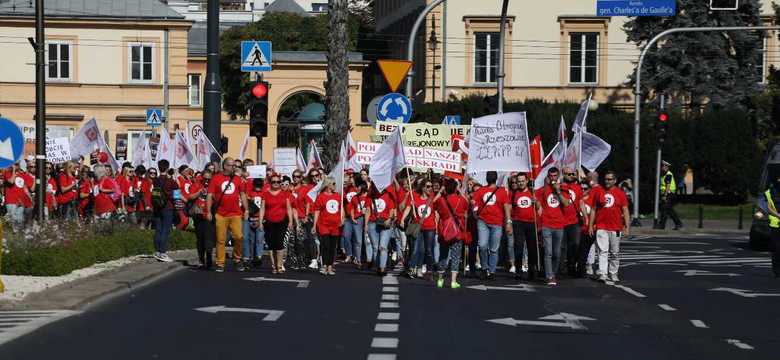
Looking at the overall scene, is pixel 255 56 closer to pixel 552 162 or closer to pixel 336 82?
pixel 552 162

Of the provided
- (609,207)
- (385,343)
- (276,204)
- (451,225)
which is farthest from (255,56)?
(385,343)

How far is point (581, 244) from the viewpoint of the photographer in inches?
922

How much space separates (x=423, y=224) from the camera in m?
22.1

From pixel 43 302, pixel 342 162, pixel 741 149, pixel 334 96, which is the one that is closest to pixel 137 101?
pixel 741 149

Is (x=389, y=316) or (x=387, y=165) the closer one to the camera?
(x=389, y=316)

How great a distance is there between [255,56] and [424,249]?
6747 millimetres

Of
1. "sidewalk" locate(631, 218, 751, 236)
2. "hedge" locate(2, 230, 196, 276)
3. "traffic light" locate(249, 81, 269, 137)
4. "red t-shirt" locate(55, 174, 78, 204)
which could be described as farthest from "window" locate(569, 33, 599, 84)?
"traffic light" locate(249, 81, 269, 137)

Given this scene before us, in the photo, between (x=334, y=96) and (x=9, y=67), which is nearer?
(x=334, y=96)

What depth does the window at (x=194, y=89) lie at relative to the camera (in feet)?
299

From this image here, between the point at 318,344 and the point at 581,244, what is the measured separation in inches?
428

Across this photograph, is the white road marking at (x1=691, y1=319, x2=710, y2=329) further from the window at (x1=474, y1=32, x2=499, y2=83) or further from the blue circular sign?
the window at (x1=474, y1=32, x2=499, y2=83)

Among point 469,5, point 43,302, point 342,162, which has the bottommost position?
point 43,302

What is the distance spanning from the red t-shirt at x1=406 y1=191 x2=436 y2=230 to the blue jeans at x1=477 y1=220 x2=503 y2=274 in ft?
3.16

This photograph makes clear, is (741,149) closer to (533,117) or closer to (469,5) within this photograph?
(533,117)
